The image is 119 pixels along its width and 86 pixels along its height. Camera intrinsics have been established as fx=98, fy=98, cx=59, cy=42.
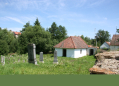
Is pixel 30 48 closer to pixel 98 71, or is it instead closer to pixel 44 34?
pixel 98 71

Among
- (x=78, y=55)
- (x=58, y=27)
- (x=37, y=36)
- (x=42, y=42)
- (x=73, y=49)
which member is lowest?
(x=78, y=55)

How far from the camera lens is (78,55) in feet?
80.9

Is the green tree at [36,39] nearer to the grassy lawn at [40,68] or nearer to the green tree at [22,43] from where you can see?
the green tree at [22,43]

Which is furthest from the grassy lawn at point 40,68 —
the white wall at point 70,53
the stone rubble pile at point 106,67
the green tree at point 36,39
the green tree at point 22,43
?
the green tree at point 22,43

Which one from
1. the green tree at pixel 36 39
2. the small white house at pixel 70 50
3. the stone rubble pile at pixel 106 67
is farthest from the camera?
the green tree at pixel 36 39

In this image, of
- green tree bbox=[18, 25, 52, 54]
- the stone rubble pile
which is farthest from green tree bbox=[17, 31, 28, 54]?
the stone rubble pile

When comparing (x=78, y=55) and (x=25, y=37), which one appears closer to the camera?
(x=78, y=55)

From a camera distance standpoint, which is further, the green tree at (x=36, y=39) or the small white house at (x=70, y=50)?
the green tree at (x=36, y=39)

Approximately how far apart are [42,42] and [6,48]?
10.6 m

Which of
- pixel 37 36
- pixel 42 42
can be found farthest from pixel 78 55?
pixel 37 36

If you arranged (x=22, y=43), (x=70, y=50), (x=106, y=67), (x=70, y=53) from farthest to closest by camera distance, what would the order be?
(x=22, y=43), (x=70, y=50), (x=70, y=53), (x=106, y=67)

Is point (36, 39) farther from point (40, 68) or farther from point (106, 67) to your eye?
point (106, 67)

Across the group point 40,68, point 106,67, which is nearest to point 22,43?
point 40,68

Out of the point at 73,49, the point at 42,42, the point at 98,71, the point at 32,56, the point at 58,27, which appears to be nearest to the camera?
the point at 98,71
